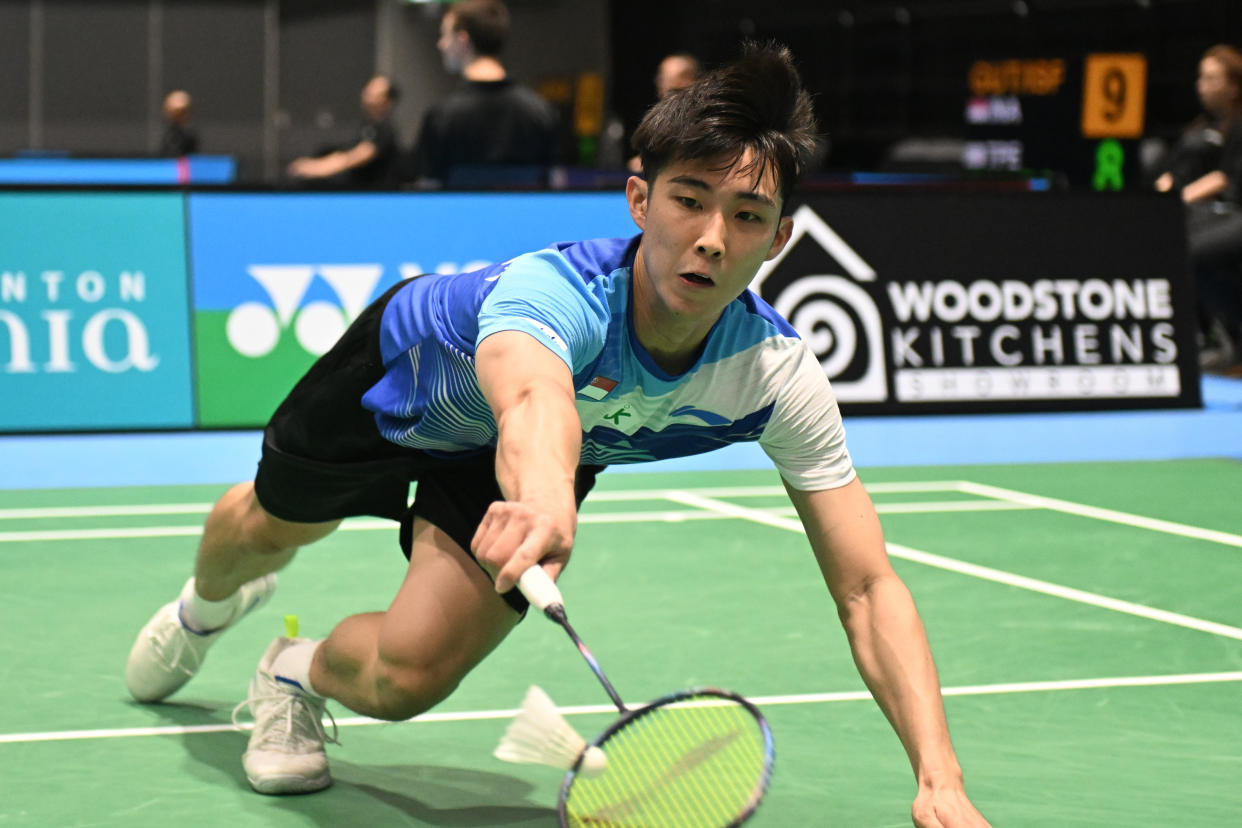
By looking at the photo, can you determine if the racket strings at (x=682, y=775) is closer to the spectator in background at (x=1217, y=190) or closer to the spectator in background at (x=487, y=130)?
the spectator in background at (x=487, y=130)

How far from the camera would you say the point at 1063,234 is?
8562 millimetres

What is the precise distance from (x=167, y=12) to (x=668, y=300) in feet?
77.9

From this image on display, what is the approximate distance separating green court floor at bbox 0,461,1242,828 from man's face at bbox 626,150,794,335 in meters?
1.06

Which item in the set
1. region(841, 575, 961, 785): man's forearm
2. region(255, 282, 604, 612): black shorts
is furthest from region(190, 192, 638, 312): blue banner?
region(841, 575, 961, 785): man's forearm

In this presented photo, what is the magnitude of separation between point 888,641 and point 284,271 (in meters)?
5.63

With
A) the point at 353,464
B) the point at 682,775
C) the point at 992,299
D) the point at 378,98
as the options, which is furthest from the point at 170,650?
the point at 378,98

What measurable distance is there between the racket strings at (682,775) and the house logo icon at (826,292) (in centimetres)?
581

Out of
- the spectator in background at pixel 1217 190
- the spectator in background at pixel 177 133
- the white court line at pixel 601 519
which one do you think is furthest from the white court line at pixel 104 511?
the spectator in background at pixel 177 133

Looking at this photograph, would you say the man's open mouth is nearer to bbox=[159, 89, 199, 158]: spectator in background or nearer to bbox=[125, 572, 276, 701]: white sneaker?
bbox=[125, 572, 276, 701]: white sneaker

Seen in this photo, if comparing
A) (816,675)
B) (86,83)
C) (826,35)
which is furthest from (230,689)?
(86,83)

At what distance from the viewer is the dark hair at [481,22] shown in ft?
26.9

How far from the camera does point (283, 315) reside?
25.7 ft

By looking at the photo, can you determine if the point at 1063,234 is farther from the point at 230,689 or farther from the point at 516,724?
the point at 516,724

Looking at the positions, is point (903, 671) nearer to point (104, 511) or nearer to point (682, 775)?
point (682, 775)
